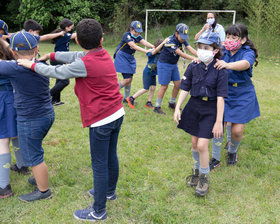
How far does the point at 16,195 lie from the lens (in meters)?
3.07

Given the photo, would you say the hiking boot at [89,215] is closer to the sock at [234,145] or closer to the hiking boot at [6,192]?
the hiking boot at [6,192]

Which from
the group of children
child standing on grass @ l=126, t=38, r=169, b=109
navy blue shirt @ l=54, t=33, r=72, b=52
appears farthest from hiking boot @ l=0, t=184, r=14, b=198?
navy blue shirt @ l=54, t=33, r=72, b=52

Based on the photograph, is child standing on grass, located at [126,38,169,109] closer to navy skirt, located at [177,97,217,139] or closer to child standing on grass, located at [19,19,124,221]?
navy skirt, located at [177,97,217,139]

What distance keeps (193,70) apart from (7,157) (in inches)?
88.1

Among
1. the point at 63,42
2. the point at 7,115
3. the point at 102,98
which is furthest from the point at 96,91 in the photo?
the point at 63,42

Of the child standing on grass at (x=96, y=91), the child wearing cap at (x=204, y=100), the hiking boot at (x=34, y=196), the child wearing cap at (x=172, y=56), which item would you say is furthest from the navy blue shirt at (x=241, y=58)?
the hiking boot at (x=34, y=196)

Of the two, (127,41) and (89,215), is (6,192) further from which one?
(127,41)

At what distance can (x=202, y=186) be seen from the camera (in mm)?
3121

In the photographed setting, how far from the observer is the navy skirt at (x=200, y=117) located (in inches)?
117

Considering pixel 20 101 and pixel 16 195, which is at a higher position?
pixel 20 101

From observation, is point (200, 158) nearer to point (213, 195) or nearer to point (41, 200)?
point (213, 195)

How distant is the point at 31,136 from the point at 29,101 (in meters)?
0.35

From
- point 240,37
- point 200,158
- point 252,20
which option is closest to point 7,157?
point 200,158

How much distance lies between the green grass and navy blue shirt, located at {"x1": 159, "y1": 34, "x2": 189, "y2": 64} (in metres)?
1.39
